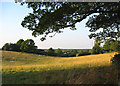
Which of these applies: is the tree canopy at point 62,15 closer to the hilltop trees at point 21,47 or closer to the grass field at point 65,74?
the grass field at point 65,74

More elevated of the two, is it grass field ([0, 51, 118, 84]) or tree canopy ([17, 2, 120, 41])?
tree canopy ([17, 2, 120, 41])

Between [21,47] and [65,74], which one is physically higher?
[21,47]

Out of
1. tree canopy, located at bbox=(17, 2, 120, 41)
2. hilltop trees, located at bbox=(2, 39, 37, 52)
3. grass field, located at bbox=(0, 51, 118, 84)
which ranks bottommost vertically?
grass field, located at bbox=(0, 51, 118, 84)

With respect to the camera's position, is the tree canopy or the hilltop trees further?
the hilltop trees

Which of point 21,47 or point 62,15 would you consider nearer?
point 62,15

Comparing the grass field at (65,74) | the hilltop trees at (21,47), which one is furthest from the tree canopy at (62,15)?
the hilltop trees at (21,47)

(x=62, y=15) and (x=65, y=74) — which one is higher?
(x=62, y=15)

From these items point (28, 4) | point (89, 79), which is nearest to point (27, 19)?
point (28, 4)

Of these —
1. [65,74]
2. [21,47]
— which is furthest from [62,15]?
[21,47]

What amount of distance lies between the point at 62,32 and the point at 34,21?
10.7 ft

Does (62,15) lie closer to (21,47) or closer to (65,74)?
(65,74)

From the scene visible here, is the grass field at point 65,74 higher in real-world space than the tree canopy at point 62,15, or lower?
lower

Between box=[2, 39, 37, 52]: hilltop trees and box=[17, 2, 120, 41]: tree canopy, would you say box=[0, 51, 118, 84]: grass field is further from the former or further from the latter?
box=[2, 39, 37, 52]: hilltop trees

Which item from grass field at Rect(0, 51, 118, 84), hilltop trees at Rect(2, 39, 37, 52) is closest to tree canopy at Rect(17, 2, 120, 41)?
grass field at Rect(0, 51, 118, 84)
